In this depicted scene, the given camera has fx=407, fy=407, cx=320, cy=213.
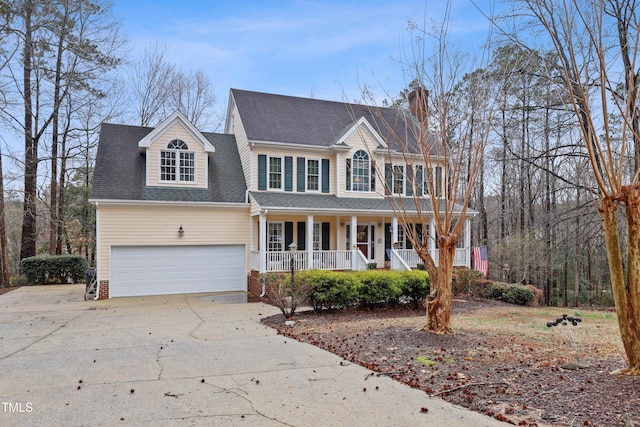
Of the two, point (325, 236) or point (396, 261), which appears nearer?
point (396, 261)

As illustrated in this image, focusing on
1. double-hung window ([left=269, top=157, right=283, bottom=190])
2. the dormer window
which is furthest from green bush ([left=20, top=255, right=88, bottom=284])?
double-hung window ([left=269, top=157, right=283, bottom=190])

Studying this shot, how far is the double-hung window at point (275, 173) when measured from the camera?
16.8 metres

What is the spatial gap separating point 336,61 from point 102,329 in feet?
25.9

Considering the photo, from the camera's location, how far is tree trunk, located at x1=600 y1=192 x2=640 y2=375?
4664 mm

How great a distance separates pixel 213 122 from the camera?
1125 inches

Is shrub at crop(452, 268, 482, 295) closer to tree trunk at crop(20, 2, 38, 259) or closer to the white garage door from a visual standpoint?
the white garage door

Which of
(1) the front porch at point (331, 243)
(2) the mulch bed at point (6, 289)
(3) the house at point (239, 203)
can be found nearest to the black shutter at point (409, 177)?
A: (3) the house at point (239, 203)

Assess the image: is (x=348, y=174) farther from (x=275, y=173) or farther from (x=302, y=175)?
(x=275, y=173)

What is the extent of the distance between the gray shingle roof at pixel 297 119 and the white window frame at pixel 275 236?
11.4 feet

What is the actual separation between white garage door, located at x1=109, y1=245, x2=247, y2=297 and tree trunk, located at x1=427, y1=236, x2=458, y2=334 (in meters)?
10.3

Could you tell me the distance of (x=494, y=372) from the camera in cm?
532

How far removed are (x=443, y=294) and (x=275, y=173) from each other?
10.9 meters

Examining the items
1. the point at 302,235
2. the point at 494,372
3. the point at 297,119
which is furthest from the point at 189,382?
the point at 297,119

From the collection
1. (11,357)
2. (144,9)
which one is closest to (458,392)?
(11,357)
